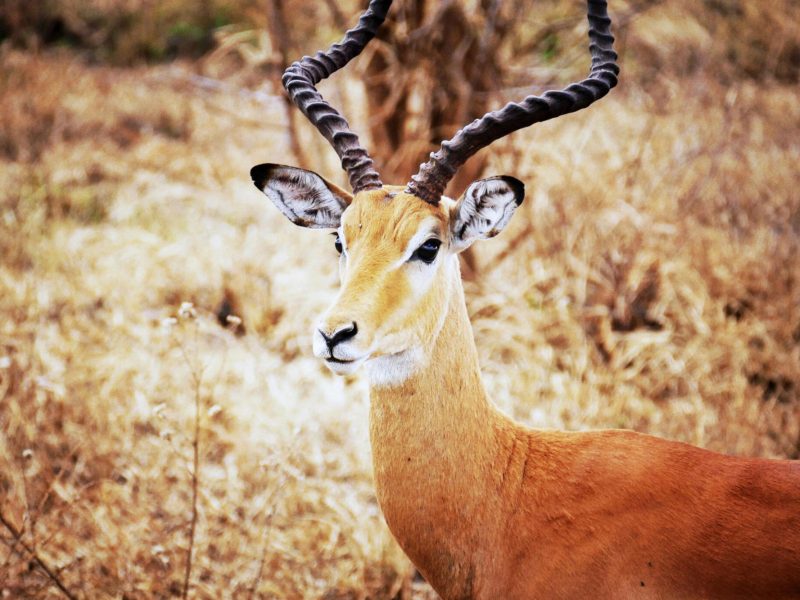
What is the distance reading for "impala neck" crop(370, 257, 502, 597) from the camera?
104 inches

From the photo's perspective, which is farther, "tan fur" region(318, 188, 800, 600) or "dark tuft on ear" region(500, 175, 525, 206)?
"dark tuft on ear" region(500, 175, 525, 206)

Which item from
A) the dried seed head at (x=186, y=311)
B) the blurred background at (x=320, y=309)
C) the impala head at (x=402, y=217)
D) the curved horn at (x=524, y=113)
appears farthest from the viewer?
the blurred background at (x=320, y=309)

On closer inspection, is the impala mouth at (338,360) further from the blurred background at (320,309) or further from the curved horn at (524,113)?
the blurred background at (320,309)

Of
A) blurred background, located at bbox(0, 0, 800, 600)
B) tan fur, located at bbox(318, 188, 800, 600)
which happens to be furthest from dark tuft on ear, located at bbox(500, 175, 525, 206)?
blurred background, located at bbox(0, 0, 800, 600)

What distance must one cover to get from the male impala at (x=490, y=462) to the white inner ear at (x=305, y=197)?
0.02 m

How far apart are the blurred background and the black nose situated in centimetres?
109

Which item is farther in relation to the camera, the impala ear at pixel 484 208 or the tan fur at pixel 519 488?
the impala ear at pixel 484 208

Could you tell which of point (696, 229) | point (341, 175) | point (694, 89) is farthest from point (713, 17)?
point (341, 175)

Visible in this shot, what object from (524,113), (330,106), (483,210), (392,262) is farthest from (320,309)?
(524,113)

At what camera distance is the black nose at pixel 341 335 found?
7.60 ft

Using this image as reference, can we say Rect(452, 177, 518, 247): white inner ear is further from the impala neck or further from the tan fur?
the impala neck

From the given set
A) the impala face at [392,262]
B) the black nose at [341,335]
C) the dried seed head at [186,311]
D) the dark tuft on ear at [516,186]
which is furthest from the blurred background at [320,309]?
the dark tuft on ear at [516,186]

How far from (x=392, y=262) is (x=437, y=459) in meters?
0.74

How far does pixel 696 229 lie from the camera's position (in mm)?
7012
